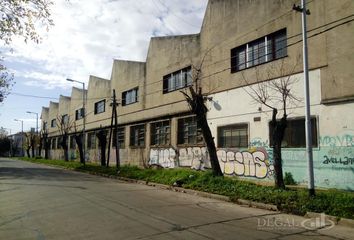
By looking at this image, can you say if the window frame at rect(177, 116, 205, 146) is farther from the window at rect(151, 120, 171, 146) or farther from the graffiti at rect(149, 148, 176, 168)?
the window at rect(151, 120, 171, 146)

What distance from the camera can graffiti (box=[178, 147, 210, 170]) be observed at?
78.1 feet

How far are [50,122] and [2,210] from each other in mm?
65238

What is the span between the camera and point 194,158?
24812 millimetres

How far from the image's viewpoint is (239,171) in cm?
2067

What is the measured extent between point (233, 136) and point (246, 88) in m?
2.77

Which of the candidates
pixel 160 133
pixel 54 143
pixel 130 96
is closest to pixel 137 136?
pixel 130 96

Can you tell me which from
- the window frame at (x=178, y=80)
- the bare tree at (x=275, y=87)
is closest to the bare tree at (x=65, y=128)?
the window frame at (x=178, y=80)

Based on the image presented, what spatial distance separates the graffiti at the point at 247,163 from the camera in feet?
62.5

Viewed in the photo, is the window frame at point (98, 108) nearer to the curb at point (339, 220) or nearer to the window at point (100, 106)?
the window at point (100, 106)

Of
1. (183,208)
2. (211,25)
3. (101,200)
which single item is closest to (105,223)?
(183,208)

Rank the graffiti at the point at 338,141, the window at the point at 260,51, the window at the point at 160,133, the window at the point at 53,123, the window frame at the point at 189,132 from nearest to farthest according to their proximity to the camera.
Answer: the graffiti at the point at 338,141
the window at the point at 260,51
the window frame at the point at 189,132
the window at the point at 160,133
the window at the point at 53,123

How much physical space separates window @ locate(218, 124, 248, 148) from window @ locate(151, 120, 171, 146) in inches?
261

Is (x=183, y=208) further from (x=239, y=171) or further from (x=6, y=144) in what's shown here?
(x=6, y=144)

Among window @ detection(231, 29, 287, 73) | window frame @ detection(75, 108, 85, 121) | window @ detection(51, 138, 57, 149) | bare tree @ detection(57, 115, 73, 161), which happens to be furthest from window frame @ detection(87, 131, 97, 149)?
window @ detection(231, 29, 287, 73)
